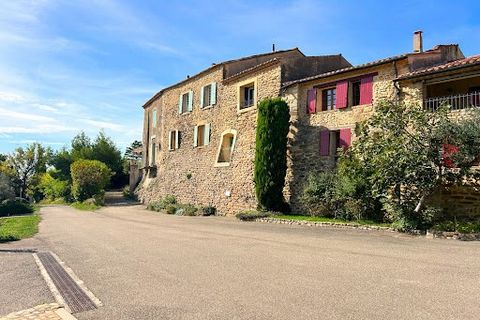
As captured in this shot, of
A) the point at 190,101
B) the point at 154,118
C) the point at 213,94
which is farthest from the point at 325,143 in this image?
the point at 154,118

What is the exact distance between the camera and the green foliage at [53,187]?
38438 mm

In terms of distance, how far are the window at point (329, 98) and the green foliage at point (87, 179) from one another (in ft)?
71.9

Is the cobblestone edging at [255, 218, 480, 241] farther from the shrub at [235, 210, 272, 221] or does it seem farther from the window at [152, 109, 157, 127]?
the window at [152, 109, 157, 127]

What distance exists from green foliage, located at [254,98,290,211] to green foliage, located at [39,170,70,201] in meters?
25.8

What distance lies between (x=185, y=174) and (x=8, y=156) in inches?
1205

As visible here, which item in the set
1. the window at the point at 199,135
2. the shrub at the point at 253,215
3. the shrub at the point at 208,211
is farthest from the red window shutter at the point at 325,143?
the window at the point at 199,135

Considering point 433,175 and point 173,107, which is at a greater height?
point 173,107

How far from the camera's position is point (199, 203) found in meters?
25.1

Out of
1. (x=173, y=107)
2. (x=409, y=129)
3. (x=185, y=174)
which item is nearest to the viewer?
(x=409, y=129)

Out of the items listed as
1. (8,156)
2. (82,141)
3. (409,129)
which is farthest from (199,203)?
(8,156)

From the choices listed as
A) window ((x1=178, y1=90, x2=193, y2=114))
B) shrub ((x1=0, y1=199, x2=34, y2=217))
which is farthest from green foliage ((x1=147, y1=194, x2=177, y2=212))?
shrub ((x1=0, y1=199, x2=34, y2=217))

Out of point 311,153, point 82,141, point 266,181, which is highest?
point 82,141

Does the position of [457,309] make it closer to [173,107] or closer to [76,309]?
[76,309]

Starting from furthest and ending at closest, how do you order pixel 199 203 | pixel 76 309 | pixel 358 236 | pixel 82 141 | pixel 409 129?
pixel 82 141, pixel 199 203, pixel 409 129, pixel 358 236, pixel 76 309
